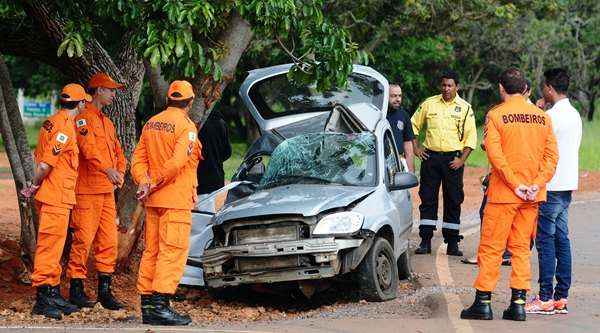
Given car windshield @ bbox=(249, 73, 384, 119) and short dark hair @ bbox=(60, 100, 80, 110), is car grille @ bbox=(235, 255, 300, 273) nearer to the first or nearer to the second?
short dark hair @ bbox=(60, 100, 80, 110)

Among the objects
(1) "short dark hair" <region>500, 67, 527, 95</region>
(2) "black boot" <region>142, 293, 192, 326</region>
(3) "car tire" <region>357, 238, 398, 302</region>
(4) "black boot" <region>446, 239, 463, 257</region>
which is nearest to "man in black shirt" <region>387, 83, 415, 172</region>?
(4) "black boot" <region>446, 239, 463, 257</region>

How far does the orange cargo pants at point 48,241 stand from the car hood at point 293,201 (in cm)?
147

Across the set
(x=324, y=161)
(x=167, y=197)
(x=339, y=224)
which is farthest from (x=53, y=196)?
(x=324, y=161)

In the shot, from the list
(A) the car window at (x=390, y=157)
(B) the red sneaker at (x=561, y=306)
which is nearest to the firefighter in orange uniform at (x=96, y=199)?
(A) the car window at (x=390, y=157)

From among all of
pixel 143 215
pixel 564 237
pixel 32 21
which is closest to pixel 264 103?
pixel 143 215

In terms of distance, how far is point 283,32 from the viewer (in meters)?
9.77

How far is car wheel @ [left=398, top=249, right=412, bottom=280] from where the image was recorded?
1086 centimetres

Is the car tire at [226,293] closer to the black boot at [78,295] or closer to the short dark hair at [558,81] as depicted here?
the black boot at [78,295]

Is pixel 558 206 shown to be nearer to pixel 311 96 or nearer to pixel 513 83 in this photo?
pixel 513 83

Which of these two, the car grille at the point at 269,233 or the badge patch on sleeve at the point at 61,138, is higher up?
the badge patch on sleeve at the point at 61,138

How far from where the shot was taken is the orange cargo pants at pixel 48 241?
8.73m

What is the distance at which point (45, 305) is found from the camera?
28.7 ft

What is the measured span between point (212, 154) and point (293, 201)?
9.71 feet

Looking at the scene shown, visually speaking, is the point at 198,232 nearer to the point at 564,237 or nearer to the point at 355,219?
the point at 355,219
